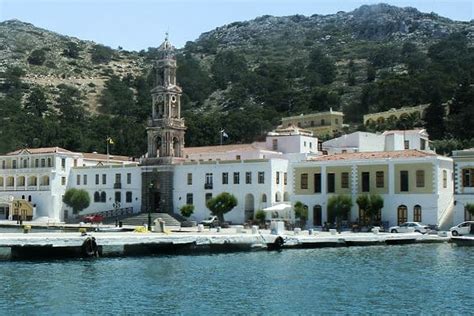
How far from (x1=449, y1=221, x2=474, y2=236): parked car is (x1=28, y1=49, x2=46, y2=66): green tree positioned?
152m

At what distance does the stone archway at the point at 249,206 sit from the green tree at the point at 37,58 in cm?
13035

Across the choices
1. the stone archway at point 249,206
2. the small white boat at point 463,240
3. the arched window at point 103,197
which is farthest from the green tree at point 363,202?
the arched window at point 103,197

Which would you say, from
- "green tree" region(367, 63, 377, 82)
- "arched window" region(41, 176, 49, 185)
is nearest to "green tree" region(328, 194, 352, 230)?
"arched window" region(41, 176, 49, 185)

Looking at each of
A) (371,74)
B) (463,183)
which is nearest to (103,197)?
(463,183)

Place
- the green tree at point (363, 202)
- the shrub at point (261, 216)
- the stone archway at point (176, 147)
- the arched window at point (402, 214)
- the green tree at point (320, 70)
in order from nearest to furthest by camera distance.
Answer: the green tree at point (363, 202)
the arched window at point (402, 214)
the shrub at point (261, 216)
the stone archway at point (176, 147)
the green tree at point (320, 70)

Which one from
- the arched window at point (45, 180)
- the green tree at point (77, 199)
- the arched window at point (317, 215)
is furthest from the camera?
the arched window at point (45, 180)

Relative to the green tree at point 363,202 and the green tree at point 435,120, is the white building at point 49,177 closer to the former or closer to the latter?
the green tree at point 363,202

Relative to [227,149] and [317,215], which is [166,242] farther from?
[227,149]

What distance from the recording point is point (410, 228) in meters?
56.3

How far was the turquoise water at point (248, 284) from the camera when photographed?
27.4 metres

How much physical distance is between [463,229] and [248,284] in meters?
25.9

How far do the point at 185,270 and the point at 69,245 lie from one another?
8.98 m

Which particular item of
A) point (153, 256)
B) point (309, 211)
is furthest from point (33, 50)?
point (153, 256)

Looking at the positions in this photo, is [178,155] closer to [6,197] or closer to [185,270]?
[6,197]
